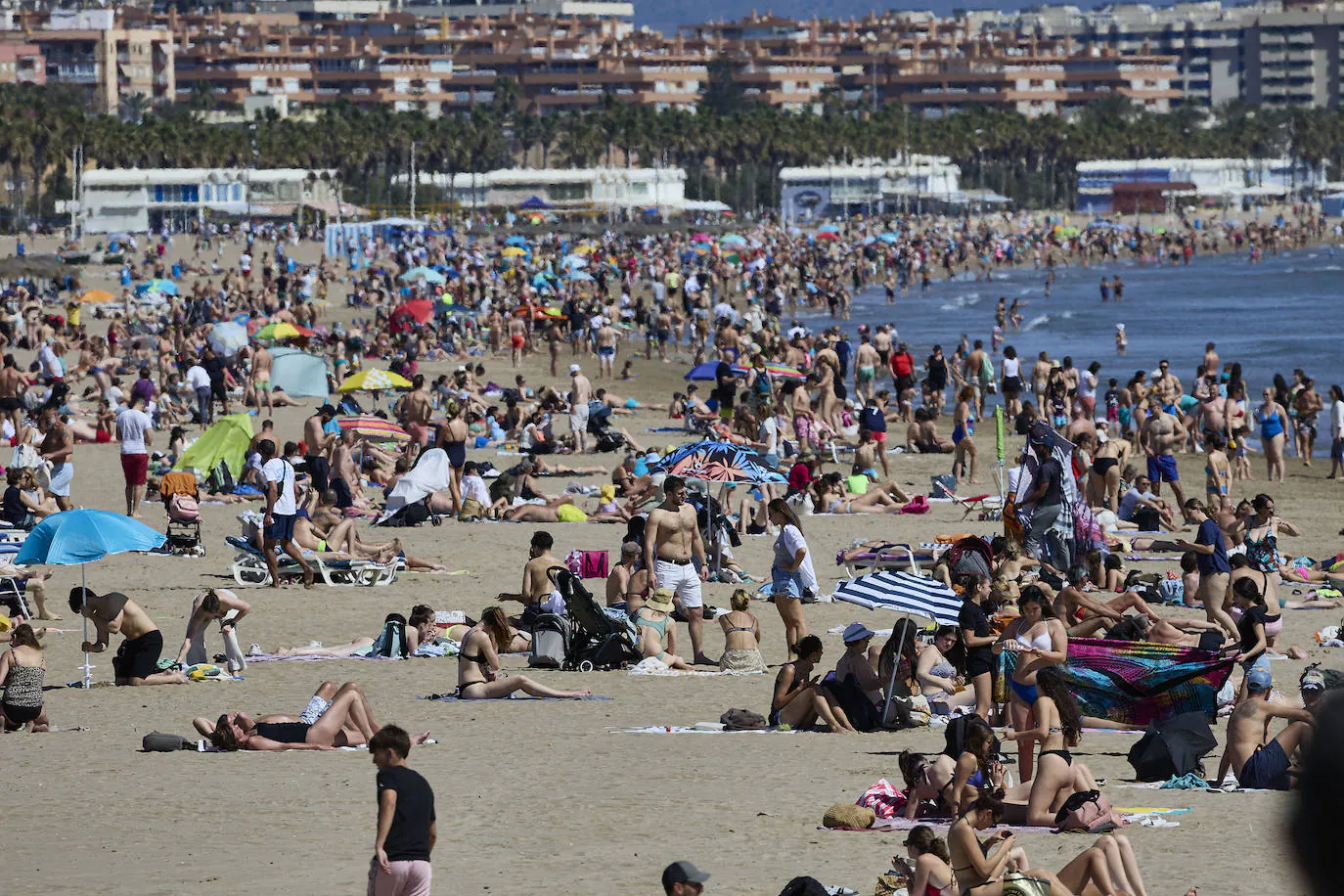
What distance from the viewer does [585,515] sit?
1702cm

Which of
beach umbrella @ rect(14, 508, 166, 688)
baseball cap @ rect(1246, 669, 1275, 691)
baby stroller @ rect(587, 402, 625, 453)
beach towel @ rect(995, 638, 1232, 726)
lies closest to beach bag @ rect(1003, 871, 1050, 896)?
baseball cap @ rect(1246, 669, 1275, 691)

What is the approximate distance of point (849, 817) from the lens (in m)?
7.43

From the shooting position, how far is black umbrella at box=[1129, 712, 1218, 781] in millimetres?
8312

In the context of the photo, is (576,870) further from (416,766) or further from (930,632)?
(930,632)

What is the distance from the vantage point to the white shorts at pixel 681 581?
11266 mm

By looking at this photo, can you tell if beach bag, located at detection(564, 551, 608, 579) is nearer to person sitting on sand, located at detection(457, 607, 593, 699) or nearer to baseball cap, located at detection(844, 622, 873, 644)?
person sitting on sand, located at detection(457, 607, 593, 699)

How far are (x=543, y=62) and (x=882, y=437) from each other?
12809 centimetres

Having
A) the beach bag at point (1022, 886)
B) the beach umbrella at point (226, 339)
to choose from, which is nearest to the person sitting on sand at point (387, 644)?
the beach bag at point (1022, 886)

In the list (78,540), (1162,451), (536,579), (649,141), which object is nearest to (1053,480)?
(536,579)

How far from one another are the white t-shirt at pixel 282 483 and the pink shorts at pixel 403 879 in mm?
7953

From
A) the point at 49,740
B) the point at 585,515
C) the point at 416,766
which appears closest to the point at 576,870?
the point at 416,766

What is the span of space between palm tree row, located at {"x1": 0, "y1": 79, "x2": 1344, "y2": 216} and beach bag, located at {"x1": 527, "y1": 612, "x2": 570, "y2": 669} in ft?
222

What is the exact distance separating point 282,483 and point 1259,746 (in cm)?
748

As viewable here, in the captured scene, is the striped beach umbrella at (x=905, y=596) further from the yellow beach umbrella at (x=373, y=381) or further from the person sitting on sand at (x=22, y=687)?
the yellow beach umbrella at (x=373, y=381)
